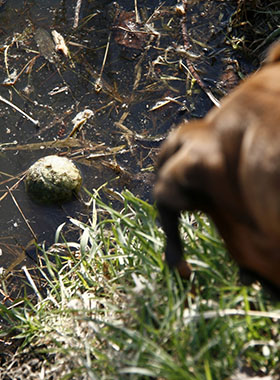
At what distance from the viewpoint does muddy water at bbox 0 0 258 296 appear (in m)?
4.45

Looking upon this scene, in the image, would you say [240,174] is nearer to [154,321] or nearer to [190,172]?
[190,172]

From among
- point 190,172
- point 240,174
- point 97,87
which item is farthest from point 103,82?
point 240,174

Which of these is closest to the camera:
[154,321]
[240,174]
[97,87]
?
[240,174]

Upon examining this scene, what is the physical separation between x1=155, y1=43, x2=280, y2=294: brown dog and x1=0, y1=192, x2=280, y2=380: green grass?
43 centimetres

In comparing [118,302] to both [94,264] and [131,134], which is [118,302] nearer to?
[94,264]

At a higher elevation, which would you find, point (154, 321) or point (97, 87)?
point (97, 87)

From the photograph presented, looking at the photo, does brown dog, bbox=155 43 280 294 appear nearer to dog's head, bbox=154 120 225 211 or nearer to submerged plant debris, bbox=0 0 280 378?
dog's head, bbox=154 120 225 211

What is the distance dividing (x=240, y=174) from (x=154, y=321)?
117 cm

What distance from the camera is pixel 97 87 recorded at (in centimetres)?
486

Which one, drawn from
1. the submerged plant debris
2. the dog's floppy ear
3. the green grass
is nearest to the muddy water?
the submerged plant debris

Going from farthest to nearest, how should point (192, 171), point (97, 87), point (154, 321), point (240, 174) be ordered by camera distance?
point (97, 87), point (154, 321), point (192, 171), point (240, 174)

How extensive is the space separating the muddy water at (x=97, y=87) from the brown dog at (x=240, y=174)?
7.18 feet

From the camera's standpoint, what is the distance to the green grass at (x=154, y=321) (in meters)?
2.54

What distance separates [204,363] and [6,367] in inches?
60.8
